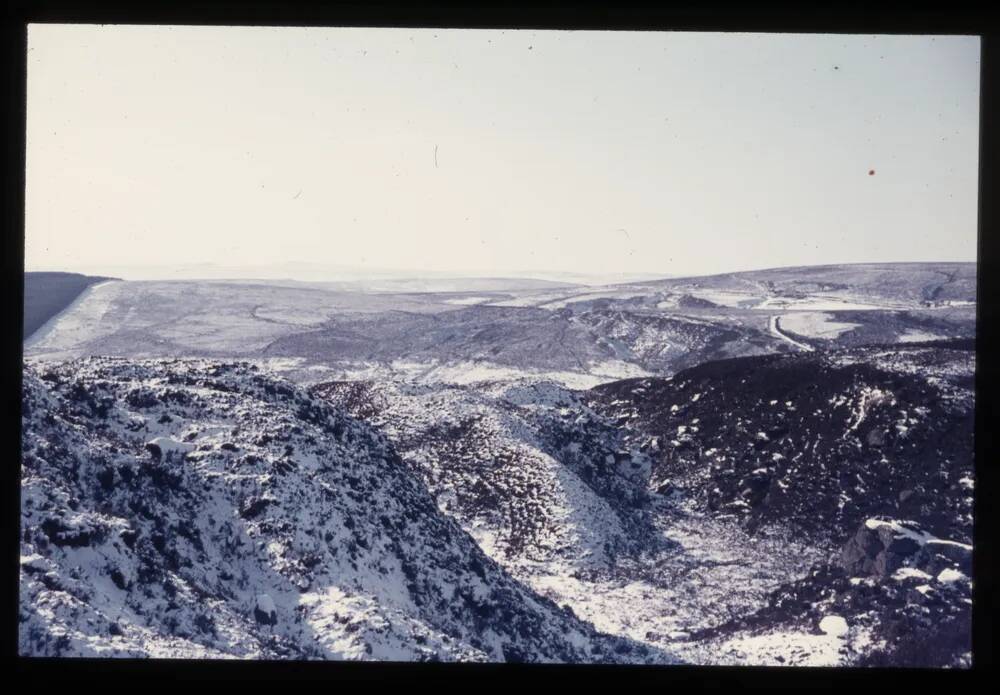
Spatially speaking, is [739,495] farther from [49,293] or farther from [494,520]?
[49,293]

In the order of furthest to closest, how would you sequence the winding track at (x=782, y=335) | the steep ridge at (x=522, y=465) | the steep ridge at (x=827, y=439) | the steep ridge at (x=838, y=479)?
the winding track at (x=782, y=335) < the steep ridge at (x=827, y=439) < the steep ridge at (x=522, y=465) < the steep ridge at (x=838, y=479)

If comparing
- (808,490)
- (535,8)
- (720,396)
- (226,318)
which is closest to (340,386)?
(720,396)

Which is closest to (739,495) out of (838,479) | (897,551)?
(838,479)

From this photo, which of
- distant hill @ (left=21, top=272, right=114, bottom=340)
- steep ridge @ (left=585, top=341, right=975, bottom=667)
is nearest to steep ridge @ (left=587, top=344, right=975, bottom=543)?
steep ridge @ (left=585, top=341, right=975, bottom=667)

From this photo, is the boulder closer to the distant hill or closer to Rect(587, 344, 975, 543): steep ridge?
Rect(587, 344, 975, 543): steep ridge

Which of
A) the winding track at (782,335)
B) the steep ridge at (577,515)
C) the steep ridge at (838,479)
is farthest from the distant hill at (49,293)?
the winding track at (782,335)

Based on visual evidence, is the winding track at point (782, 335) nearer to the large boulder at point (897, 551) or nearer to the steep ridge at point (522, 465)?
the steep ridge at point (522, 465)
